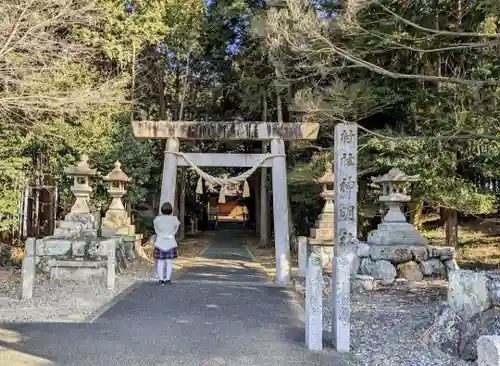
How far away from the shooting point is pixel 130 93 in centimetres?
1661

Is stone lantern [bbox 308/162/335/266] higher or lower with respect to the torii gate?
lower

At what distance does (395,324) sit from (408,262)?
157 inches

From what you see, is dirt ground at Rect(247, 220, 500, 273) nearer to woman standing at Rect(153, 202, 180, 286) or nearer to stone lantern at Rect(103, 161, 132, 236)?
woman standing at Rect(153, 202, 180, 286)

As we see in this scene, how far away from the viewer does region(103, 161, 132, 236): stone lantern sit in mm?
13617

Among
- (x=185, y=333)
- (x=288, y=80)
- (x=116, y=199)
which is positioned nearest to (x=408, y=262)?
(x=288, y=80)

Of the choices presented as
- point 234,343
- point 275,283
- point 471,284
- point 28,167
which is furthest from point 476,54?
point 28,167

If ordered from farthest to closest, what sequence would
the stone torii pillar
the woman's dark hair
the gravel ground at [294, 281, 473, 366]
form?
the stone torii pillar, the woman's dark hair, the gravel ground at [294, 281, 473, 366]

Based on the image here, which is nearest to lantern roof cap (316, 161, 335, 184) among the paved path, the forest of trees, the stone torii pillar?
the forest of trees

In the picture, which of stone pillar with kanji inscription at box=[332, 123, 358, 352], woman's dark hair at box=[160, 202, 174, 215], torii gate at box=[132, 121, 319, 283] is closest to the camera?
stone pillar with kanji inscription at box=[332, 123, 358, 352]

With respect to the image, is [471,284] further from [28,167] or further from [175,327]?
[28,167]

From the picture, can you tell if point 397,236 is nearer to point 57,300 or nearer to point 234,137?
→ point 234,137

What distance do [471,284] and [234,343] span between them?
2.45 meters

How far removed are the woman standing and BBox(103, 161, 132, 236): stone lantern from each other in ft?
15.9

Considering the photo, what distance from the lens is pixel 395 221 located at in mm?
10438
